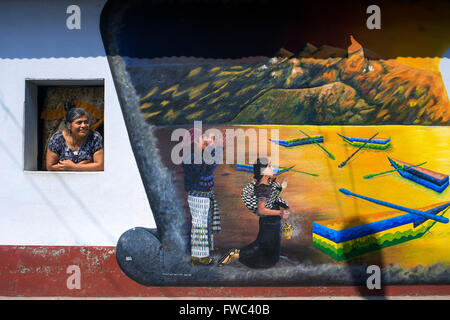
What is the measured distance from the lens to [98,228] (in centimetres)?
425

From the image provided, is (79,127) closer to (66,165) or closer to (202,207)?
(66,165)

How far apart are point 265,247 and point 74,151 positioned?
278cm

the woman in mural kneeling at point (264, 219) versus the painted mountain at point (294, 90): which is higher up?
the painted mountain at point (294, 90)

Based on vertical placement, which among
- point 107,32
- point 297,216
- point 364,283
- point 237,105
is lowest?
point 364,283

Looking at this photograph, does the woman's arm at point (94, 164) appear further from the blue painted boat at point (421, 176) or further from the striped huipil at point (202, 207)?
the blue painted boat at point (421, 176)

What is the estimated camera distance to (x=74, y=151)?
14.6 feet

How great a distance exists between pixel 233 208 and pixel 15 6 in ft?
12.5

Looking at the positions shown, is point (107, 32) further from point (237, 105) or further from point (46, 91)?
point (237, 105)

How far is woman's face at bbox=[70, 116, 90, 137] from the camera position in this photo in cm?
443

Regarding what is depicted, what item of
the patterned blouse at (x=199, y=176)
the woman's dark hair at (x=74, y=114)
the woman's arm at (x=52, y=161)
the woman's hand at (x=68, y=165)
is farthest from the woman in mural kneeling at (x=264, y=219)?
the woman's arm at (x=52, y=161)

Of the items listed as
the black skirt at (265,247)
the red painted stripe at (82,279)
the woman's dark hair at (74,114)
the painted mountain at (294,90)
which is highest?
the painted mountain at (294,90)

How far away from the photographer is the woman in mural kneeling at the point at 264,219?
426cm

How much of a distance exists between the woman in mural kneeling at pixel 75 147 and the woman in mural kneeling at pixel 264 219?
204cm

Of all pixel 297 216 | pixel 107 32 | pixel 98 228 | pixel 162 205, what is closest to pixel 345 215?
pixel 297 216
